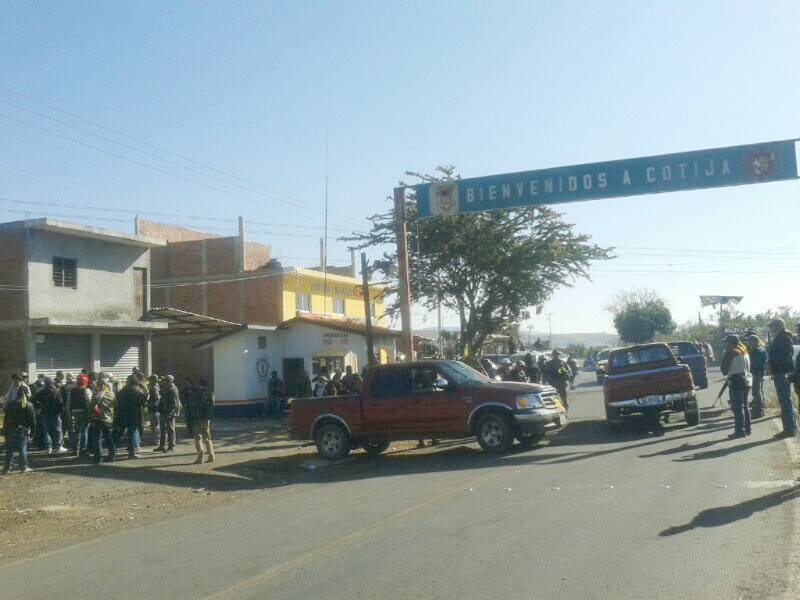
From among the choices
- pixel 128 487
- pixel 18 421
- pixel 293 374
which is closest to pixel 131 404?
pixel 18 421

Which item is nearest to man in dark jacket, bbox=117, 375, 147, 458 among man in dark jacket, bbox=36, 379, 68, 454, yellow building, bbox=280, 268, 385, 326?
man in dark jacket, bbox=36, 379, 68, 454

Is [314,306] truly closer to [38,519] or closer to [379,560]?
[38,519]

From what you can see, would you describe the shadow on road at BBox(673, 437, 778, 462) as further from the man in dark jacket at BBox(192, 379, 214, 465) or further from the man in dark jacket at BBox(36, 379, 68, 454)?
the man in dark jacket at BBox(36, 379, 68, 454)

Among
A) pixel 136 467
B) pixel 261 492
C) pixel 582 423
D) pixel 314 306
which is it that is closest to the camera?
pixel 261 492

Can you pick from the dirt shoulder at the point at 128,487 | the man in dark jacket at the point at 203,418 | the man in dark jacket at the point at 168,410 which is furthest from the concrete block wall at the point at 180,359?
the man in dark jacket at the point at 203,418

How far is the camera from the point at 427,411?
56.0 ft

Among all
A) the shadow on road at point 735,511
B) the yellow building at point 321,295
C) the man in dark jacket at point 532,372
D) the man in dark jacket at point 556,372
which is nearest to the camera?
the shadow on road at point 735,511

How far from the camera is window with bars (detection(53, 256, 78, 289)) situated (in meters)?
27.7

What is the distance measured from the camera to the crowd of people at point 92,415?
16406 mm

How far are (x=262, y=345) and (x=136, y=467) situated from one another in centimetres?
1370

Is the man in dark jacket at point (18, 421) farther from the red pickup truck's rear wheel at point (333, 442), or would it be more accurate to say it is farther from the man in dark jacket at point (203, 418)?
the red pickup truck's rear wheel at point (333, 442)

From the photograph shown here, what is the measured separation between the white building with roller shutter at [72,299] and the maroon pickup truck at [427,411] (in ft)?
41.1

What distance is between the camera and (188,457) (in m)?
18.5

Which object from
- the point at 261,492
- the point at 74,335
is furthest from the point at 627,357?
the point at 74,335
